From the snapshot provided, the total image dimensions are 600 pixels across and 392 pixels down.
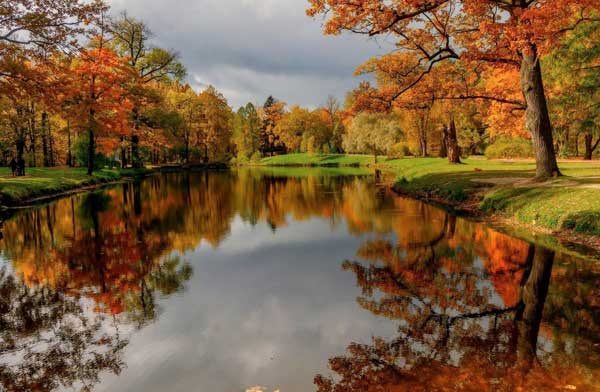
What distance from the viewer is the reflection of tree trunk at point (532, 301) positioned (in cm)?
620

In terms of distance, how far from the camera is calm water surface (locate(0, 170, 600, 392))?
19.0 ft

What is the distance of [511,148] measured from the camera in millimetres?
48781

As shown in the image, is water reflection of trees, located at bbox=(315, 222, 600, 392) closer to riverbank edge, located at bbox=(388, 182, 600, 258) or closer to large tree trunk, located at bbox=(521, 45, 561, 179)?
riverbank edge, located at bbox=(388, 182, 600, 258)

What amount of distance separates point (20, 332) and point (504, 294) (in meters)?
9.42

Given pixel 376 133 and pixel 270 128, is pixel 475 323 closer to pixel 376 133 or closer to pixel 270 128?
pixel 376 133

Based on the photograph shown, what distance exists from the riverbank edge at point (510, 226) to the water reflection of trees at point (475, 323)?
1154 millimetres

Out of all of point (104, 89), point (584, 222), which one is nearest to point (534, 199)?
point (584, 222)

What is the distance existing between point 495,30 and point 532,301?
1202 cm

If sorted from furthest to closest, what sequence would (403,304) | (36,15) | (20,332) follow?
(36,15) < (403,304) < (20,332)

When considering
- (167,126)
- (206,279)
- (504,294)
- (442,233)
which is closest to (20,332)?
(206,279)

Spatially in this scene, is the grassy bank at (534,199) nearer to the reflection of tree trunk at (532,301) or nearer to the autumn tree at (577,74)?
the reflection of tree trunk at (532,301)

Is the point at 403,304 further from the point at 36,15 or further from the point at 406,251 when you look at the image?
the point at 36,15

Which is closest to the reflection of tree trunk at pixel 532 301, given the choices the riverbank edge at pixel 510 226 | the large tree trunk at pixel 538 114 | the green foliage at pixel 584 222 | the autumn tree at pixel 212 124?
the riverbank edge at pixel 510 226

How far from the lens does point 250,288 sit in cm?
974
